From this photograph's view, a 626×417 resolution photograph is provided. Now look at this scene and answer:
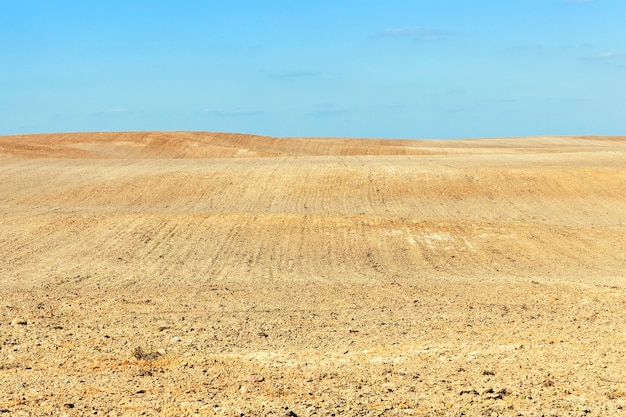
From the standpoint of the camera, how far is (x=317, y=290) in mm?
16188

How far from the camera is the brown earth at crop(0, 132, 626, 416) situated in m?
8.88

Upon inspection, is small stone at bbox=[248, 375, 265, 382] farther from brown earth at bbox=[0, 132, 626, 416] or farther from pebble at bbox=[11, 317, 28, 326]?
pebble at bbox=[11, 317, 28, 326]

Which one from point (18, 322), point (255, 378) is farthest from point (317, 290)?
point (255, 378)

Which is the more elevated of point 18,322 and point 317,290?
point 18,322

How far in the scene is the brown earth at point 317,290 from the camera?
8.88m

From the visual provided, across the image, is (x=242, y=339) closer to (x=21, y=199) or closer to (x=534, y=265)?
(x=534, y=265)

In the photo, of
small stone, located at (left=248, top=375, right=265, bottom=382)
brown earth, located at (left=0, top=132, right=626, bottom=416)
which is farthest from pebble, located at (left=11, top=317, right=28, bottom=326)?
small stone, located at (left=248, top=375, right=265, bottom=382)

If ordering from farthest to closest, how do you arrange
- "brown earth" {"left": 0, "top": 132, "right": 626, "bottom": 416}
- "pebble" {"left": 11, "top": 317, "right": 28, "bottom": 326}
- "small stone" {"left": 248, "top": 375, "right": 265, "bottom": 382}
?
"pebble" {"left": 11, "top": 317, "right": 28, "bottom": 326} < "small stone" {"left": 248, "top": 375, "right": 265, "bottom": 382} < "brown earth" {"left": 0, "top": 132, "right": 626, "bottom": 416}

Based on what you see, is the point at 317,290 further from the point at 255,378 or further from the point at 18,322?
the point at 255,378

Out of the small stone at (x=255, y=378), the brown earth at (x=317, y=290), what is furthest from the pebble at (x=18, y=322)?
the small stone at (x=255, y=378)

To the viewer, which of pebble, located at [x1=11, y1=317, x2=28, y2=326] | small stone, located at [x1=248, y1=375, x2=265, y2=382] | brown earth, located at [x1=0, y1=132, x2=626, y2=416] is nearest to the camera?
brown earth, located at [x1=0, y1=132, x2=626, y2=416]

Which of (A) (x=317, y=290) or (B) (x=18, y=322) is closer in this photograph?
(B) (x=18, y=322)

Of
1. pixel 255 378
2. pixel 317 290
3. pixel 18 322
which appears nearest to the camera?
pixel 255 378

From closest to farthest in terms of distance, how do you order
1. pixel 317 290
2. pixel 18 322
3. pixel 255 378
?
pixel 255 378 → pixel 18 322 → pixel 317 290
